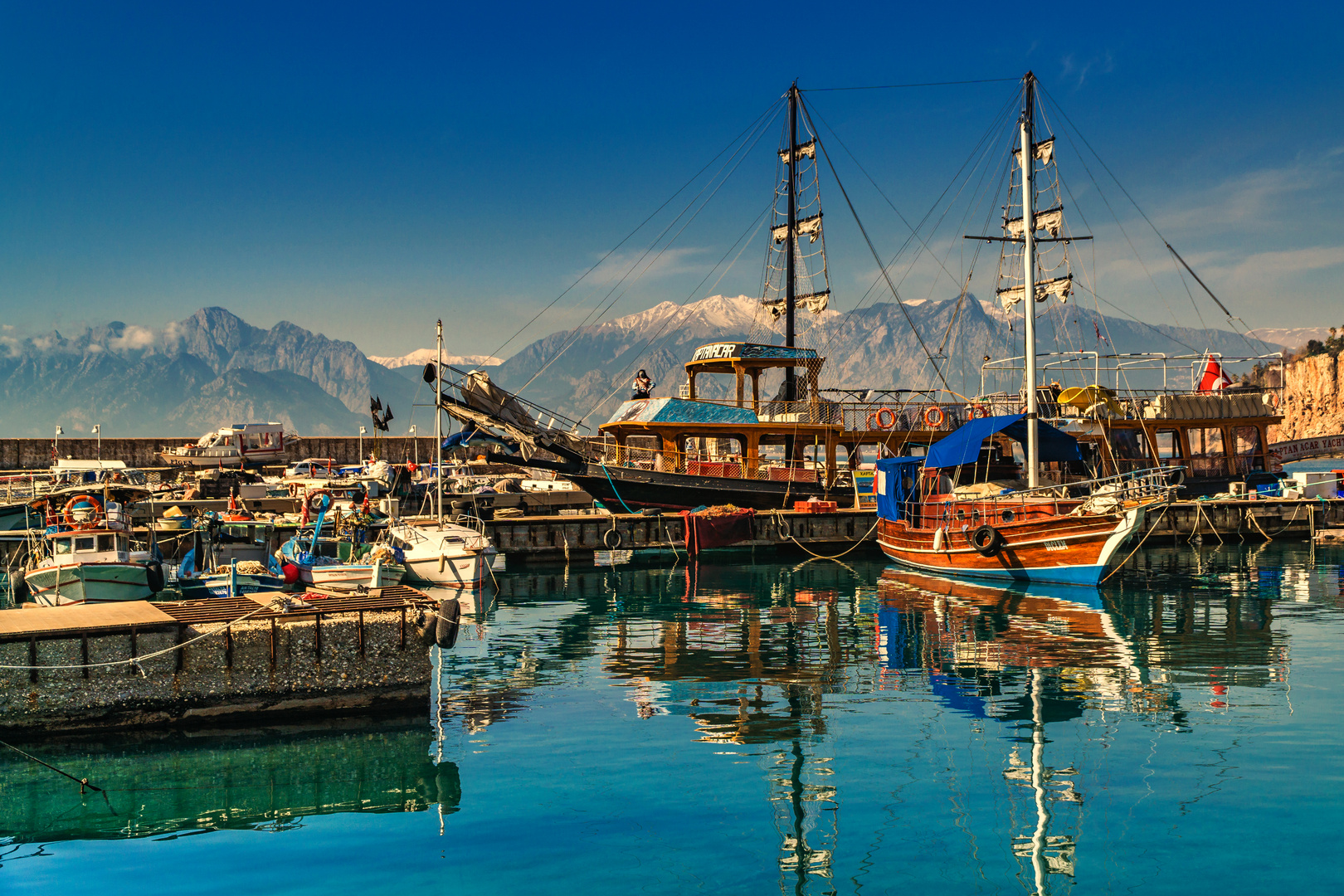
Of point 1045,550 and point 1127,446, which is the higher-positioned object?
point 1127,446

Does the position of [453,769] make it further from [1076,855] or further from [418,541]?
[418,541]

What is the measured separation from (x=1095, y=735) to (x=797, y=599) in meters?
16.0

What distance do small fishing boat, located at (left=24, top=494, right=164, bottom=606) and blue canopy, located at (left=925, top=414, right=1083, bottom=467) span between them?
26726mm

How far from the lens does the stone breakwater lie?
13695 millimetres

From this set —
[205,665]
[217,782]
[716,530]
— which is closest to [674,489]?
[716,530]

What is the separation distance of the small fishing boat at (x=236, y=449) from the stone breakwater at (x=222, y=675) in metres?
58.6

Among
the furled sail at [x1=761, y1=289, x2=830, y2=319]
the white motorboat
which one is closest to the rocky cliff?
the furled sail at [x1=761, y1=289, x2=830, y2=319]

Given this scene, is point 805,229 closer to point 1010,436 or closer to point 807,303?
point 807,303

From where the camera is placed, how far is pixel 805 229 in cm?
5081

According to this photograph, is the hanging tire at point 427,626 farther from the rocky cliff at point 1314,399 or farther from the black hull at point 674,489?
the rocky cliff at point 1314,399

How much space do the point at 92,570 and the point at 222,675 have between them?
1245 cm

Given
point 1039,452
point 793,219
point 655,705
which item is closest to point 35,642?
point 655,705

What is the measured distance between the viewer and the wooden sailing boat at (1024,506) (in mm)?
29672

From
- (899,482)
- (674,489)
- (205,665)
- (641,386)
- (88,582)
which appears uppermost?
(641,386)
